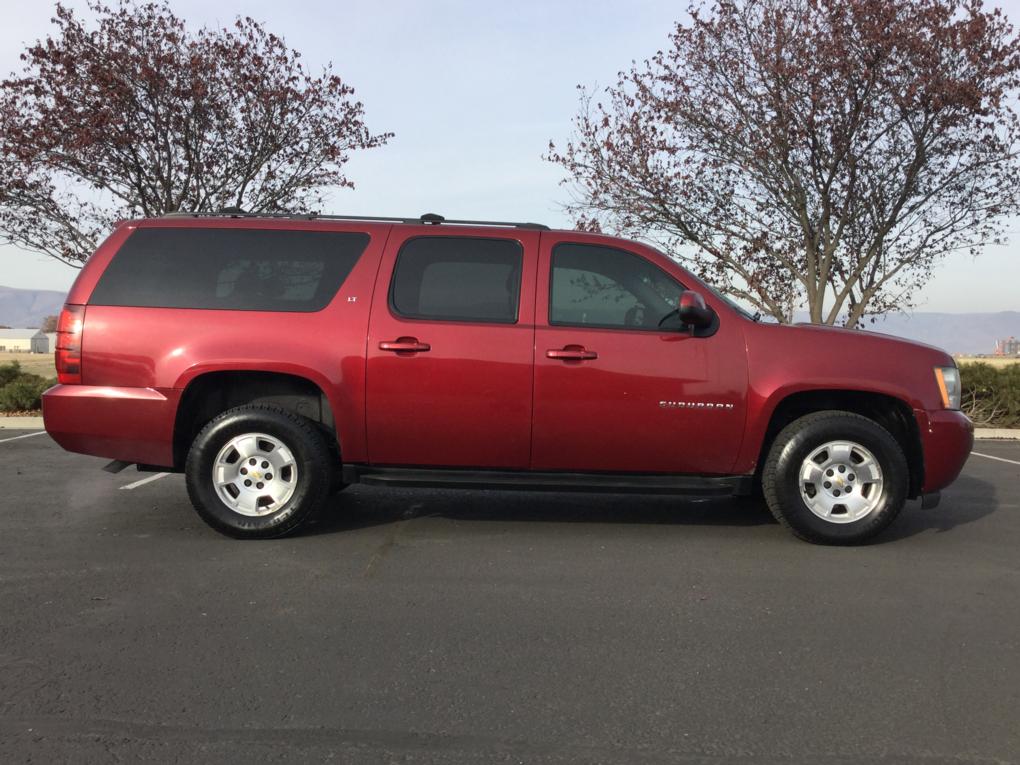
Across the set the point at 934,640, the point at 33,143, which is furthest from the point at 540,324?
the point at 33,143

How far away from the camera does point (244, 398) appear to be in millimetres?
5930

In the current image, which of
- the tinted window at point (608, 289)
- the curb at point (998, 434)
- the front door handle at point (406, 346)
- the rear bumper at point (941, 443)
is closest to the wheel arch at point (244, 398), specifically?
the front door handle at point (406, 346)

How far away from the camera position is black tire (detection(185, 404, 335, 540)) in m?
5.60

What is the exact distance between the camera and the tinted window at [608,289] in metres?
5.71

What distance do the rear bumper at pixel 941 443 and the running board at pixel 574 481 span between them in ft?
3.59

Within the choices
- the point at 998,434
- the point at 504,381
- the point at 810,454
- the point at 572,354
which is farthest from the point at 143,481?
the point at 998,434

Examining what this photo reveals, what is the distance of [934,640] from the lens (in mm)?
3973

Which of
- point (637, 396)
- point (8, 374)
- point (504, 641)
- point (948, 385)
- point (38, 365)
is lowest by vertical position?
point (38, 365)

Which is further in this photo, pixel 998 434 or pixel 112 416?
pixel 998 434

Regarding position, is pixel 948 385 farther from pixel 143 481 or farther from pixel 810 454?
pixel 143 481

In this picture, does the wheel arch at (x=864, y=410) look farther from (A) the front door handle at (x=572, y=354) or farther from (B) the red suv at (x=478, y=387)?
(A) the front door handle at (x=572, y=354)

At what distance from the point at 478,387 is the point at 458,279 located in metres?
0.74

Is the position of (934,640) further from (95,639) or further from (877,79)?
(877,79)

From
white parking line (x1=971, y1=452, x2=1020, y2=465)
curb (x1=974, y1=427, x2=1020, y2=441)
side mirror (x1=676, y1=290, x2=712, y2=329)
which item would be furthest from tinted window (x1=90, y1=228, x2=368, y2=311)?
curb (x1=974, y1=427, x2=1020, y2=441)
